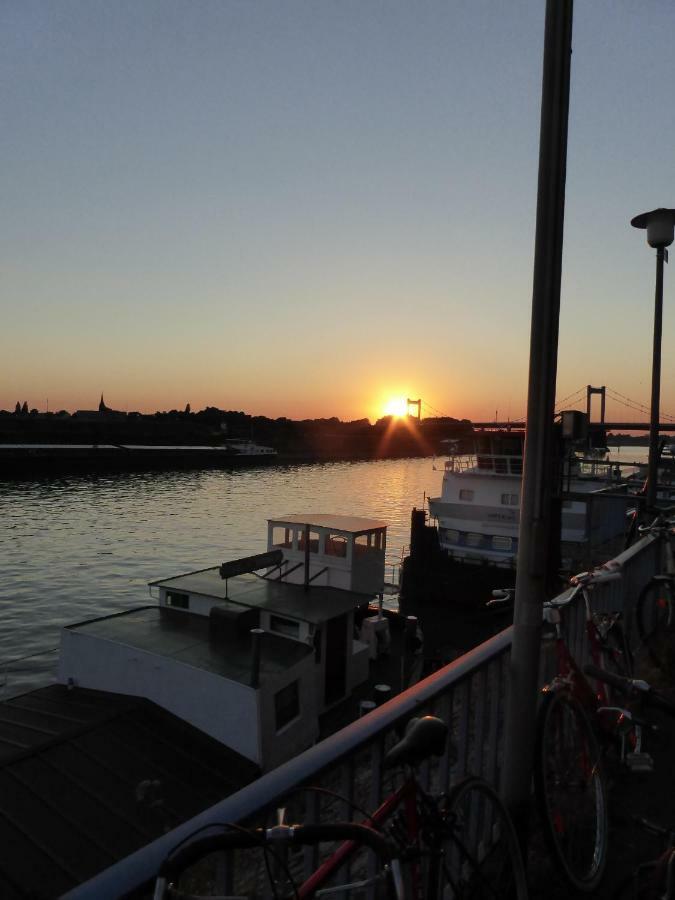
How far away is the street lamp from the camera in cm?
1195

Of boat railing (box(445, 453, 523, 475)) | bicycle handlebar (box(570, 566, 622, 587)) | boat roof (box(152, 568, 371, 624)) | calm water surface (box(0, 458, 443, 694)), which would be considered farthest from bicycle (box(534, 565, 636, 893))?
boat railing (box(445, 453, 523, 475))

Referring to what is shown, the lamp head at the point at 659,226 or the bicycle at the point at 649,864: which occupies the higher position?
the lamp head at the point at 659,226

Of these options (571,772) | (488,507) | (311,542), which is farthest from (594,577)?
(488,507)

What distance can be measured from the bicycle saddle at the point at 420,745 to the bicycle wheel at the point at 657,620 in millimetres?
6455

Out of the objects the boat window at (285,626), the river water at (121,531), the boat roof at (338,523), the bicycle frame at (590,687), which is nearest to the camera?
the bicycle frame at (590,687)

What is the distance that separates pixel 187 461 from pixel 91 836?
415 ft

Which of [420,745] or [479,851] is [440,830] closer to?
[420,745]

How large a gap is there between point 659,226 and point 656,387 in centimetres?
342

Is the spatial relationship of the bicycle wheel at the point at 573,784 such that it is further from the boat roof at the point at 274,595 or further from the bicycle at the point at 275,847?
the boat roof at the point at 274,595

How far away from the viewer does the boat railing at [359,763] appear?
2.04m

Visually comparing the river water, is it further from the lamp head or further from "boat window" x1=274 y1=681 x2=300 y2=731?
the lamp head

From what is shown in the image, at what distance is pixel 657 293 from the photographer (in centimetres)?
1332

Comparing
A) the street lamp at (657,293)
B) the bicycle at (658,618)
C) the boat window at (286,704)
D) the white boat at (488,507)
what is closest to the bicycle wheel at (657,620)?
the bicycle at (658,618)

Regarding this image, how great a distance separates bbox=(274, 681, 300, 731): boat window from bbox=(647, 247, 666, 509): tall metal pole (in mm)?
9508
